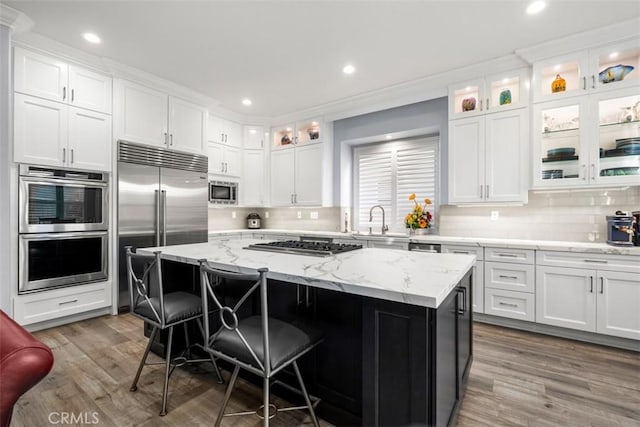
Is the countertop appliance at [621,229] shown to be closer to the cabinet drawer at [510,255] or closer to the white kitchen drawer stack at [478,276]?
the cabinet drawer at [510,255]

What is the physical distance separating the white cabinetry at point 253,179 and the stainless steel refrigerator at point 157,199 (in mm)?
917

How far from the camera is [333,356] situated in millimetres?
1576

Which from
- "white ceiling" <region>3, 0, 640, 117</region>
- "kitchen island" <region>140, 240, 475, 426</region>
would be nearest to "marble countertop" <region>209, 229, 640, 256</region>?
"kitchen island" <region>140, 240, 475, 426</region>


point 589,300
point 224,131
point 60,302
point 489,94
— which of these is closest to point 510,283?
point 589,300

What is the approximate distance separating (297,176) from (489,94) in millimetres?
2892

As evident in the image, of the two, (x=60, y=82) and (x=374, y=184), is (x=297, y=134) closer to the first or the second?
(x=374, y=184)

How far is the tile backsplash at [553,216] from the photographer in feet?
9.64

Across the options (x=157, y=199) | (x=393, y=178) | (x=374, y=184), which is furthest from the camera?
(x=374, y=184)

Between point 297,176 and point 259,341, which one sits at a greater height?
point 297,176

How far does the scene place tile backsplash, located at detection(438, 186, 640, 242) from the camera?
9.64ft

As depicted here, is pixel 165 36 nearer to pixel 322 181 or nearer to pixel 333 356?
pixel 322 181

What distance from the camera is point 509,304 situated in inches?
117

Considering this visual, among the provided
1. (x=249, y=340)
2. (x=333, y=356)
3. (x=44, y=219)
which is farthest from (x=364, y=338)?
(x=44, y=219)

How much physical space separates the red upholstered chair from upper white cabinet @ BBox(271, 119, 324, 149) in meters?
4.26
